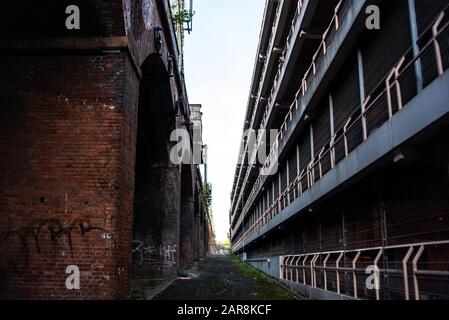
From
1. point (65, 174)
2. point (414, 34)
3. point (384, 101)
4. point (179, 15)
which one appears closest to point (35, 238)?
point (65, 174)

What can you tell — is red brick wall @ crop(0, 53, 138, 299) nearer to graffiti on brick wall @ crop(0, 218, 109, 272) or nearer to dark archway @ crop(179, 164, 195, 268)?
graffiti on brick wall @ crop(0, 218, 109, 272)

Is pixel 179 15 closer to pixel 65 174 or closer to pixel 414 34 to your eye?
pixel 65 174

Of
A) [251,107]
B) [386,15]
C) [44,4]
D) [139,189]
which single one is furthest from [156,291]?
[251,107]

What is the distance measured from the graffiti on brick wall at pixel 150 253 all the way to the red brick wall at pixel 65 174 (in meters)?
6.95

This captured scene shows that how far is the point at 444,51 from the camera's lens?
4965 millimetres

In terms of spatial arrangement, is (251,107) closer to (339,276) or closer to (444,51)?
(339,276)

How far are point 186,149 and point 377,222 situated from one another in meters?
12.4

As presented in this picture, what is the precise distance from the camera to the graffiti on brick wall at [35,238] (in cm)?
682

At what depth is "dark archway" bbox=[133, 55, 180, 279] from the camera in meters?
13.9

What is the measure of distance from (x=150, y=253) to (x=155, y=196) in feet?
6.27

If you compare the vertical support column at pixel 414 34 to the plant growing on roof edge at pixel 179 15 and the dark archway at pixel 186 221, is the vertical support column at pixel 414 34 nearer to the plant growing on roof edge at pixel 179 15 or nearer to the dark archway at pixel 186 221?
the plant growing on roof edge at pixel 179 15

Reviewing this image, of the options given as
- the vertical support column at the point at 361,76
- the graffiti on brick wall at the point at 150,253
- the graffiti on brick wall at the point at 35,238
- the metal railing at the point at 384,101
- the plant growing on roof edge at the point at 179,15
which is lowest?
the graffiti on brick wall at the point at 150,253

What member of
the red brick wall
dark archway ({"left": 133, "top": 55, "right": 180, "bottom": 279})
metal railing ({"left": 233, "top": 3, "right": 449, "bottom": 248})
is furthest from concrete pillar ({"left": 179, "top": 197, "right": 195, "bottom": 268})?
the red brick wall

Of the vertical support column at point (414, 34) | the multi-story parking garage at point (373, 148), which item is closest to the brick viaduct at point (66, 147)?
the multi-story parking garage at point (373, 148)
